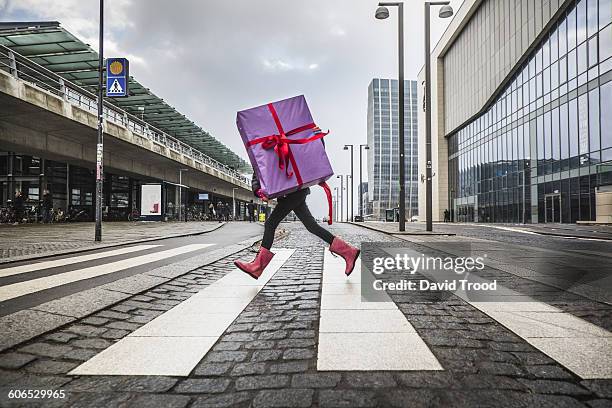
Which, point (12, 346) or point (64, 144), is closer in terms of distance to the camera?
point (12, 346)

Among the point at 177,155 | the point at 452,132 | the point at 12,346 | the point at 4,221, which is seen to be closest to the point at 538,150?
the point at 452,132

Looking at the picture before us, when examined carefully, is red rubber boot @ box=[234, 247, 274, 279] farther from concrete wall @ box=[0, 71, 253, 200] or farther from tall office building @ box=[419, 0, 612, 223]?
tall office building @ box=[419, 0, 612, 223]

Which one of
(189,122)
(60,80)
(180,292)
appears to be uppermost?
(189,122)

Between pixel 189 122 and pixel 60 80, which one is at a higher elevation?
pixel 189 122

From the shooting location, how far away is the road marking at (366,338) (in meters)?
2.08

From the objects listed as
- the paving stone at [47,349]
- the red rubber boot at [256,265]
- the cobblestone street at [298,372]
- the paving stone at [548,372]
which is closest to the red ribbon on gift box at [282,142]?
the red rubber boot at [256,265]

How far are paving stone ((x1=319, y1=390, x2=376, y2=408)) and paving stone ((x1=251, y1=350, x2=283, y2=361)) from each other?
500 mm

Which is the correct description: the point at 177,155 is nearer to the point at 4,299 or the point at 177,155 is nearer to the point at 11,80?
the point at 11,80

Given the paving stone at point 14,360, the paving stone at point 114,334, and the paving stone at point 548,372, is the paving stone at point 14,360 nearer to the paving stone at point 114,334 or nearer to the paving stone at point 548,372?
the paving stone at point 114,334

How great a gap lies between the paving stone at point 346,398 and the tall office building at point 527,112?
2480cm

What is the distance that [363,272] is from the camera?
519 centimetres

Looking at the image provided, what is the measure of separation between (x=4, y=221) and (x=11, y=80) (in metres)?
13.3

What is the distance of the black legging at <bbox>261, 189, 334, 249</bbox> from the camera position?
4.35m

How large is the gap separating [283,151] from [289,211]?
0.79 meters
